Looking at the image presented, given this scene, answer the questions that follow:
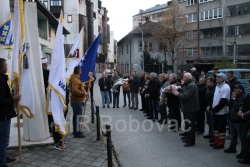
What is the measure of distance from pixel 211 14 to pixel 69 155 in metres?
42.9

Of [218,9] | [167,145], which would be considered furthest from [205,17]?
[167,145]

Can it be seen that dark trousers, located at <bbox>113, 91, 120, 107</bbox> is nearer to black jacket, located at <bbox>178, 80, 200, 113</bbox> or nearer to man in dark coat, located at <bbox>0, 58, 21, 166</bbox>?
black jacket, located at <bbox>178, 80, 200, 113</bbox>

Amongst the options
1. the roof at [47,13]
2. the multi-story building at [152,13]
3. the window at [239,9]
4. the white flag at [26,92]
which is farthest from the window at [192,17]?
the white flag at [26,92]

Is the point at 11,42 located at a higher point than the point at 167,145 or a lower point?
higher

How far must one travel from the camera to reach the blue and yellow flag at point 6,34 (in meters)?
5.09

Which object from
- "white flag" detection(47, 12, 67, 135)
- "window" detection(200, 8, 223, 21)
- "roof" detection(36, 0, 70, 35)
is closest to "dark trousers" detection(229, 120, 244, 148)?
"white flag" detection(47, 12, 67, 135)

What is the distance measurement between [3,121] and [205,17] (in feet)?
146

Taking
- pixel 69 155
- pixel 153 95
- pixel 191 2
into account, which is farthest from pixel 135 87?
pixel 191 2

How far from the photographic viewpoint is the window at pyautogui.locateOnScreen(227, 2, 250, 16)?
37.7 meters

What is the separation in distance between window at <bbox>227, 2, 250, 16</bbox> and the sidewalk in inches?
1548

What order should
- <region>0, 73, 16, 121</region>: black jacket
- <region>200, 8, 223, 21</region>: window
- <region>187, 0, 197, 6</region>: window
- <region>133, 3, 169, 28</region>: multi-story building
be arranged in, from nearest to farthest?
<region>0, 73, 16, 121</region>: black jacket → <region>200, 8, 223, 21</region>: window → <region>187, 0, 197, 6</region>: window → <region>133, 3, 169, 28</region>: multi-story building

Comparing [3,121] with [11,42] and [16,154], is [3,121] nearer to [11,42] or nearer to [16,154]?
[16,154]

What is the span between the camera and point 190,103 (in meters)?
6.52

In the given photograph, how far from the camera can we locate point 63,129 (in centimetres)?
572
